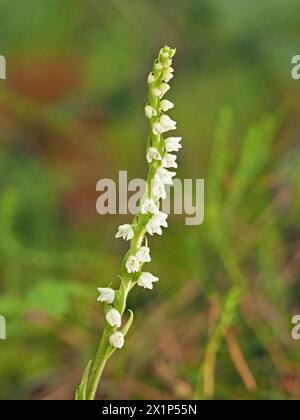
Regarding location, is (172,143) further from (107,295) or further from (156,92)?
(107,295)

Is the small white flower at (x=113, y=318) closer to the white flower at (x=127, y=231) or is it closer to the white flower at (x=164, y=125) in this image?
the white flower at (x=127, y=231)

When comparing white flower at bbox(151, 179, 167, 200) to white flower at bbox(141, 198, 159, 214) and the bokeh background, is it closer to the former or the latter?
white flower at bbox(141, 198, 159, 214)

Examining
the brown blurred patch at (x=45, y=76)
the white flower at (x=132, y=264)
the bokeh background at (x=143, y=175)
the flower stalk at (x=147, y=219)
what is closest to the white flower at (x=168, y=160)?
the flower stalk at (x=147, y=219)

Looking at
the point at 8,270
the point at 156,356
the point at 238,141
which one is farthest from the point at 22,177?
the point at 156,356

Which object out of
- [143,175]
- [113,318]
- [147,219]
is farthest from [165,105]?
[143,175]

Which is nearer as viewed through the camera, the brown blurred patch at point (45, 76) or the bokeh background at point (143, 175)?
the bokeh background at point (143, 175)

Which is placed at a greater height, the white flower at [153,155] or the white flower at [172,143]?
the white flower at [172,143]

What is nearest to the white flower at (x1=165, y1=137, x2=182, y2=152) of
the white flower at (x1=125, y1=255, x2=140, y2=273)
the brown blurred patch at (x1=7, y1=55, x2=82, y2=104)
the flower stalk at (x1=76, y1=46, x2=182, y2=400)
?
the flower stalk at (x1=76, y1=46, x2=182, y2=400)
